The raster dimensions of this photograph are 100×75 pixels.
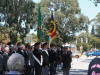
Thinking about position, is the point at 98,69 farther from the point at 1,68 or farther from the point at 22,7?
the point at 22,7

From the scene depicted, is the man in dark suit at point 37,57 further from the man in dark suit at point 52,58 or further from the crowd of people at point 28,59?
the man in dark suit at point 52,58

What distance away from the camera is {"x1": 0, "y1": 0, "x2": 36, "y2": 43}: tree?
3603 cm

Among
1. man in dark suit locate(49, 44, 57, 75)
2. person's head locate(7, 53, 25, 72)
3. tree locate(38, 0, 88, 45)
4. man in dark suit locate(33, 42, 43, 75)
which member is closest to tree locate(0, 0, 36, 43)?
tree locate(38, 0, 88, 45)

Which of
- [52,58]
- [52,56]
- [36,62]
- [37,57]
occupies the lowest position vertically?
[52,58]

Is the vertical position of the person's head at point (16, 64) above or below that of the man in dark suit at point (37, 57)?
above

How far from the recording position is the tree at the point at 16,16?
118 ft

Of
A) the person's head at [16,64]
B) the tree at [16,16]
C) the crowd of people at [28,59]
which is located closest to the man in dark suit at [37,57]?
the crowd of people at [28,59]

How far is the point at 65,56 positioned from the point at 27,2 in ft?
78.8

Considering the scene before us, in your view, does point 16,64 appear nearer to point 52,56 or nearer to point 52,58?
point 52,56

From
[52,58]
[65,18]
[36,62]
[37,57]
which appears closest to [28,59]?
A: [36,62]

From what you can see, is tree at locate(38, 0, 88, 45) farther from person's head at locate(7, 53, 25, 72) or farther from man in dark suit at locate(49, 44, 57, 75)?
person's head at locate(7, 53, 25, 72)

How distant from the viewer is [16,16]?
3709cm

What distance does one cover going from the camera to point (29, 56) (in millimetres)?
10789

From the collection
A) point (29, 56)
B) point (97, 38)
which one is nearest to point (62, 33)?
point (29, 56)
